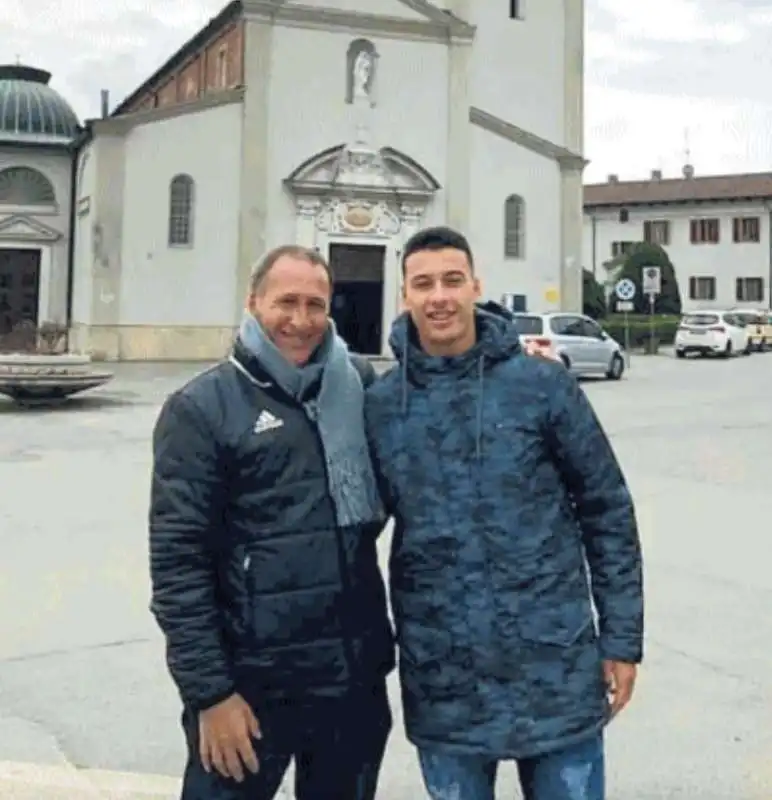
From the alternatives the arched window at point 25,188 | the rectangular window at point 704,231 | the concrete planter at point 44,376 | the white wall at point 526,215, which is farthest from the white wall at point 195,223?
the rectangular window at point 704,231

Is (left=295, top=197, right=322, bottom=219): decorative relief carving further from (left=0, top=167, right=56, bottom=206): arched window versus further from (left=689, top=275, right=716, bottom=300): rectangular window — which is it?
(left=689, top=275, right=716, bottom=300): rectangular window

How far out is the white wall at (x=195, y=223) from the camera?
3198 cm

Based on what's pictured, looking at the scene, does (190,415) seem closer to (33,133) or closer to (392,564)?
(392,564)

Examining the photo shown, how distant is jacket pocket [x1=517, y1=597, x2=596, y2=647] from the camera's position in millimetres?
2572

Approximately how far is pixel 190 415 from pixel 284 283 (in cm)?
41

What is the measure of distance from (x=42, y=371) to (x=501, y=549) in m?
17.7

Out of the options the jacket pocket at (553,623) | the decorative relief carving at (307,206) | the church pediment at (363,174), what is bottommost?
the jacket pocket at (553,623)

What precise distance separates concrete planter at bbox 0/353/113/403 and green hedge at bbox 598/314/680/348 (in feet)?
90.2

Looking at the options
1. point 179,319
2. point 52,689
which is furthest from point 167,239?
point 52,689

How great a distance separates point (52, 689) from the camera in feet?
16.7

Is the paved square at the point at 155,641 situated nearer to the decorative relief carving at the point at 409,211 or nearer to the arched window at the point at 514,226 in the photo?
the decorative relief carving at the point at 409,211

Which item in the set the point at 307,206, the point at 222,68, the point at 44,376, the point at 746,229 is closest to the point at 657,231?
the point at 746,229

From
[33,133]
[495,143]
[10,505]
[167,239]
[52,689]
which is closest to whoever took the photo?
[52,689]

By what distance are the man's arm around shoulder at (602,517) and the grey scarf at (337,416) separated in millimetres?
469
